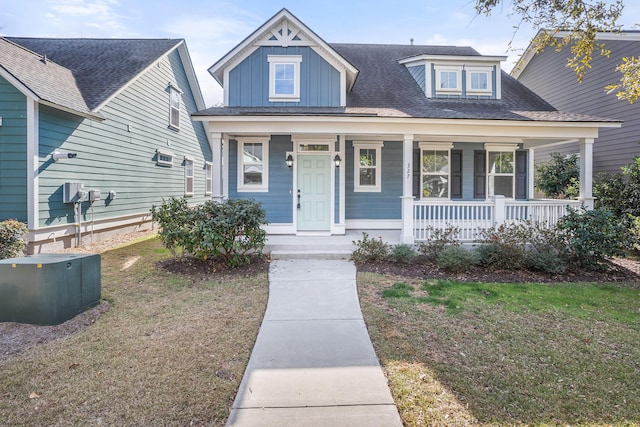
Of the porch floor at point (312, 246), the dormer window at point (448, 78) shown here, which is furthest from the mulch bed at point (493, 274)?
the dormer window at point (448, 78)

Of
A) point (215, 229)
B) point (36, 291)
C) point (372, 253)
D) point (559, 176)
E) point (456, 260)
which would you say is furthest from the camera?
point (559, 176)

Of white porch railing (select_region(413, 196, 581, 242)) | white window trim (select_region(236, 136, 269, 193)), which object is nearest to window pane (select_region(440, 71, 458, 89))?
white porch railing (select_region(413, 196, 581, 242))

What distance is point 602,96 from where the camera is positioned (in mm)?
11406

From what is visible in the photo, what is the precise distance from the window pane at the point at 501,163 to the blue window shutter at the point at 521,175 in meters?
0.29

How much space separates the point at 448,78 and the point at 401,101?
1.88 metres

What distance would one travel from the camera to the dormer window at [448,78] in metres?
10.4

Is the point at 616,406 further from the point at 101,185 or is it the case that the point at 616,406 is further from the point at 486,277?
the point at 101,185

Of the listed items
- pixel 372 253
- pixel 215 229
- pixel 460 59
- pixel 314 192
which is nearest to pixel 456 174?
pixel 460 59

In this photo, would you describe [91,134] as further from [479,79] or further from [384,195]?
[479,79]

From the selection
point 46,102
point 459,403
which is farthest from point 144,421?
point 46,102

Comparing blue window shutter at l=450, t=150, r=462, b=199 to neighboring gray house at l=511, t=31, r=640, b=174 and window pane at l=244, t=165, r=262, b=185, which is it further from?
window pane at l=244, t=165, r=262, b=185

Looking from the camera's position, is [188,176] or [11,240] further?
[188,176]

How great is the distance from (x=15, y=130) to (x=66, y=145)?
1048 millimetres

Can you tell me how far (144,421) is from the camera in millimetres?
2438
